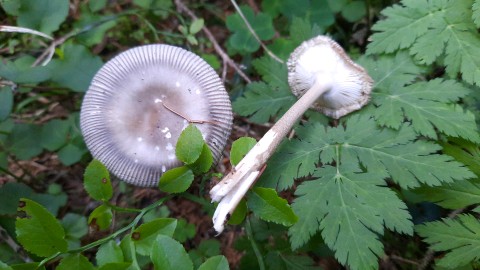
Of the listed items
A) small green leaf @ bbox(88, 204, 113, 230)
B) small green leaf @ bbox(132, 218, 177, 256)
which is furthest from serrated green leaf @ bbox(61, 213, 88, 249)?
small green leaf @ bbox(132, 218, 177, 256)

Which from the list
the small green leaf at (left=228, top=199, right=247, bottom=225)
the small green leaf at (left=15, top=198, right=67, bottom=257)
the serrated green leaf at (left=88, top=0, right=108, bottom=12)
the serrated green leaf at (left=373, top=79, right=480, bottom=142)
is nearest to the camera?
the small green leaf at (left=15, top=198, right=67, bottom=257)

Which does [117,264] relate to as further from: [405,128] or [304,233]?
[405,128]

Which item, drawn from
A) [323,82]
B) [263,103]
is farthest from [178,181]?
[323,82]

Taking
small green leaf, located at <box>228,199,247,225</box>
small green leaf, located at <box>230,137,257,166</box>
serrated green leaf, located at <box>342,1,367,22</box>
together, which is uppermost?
serrated green leaf, located at <box>342,1,367,22</box>

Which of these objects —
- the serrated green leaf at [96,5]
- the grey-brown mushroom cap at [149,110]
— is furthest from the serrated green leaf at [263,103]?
the serrated green leaf at [96,5]

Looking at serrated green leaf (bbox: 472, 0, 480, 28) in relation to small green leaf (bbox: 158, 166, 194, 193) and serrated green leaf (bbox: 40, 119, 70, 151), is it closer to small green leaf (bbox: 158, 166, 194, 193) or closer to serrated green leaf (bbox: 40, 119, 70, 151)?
small green leaf (bbox: 158, 166, 194, 193)
